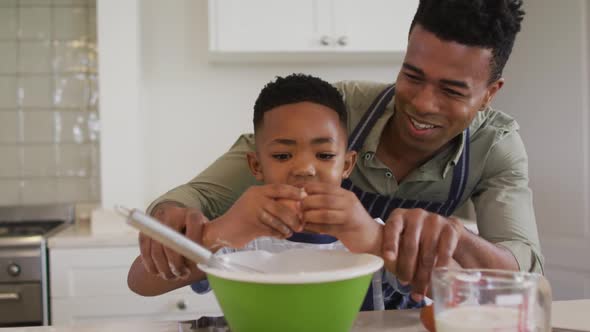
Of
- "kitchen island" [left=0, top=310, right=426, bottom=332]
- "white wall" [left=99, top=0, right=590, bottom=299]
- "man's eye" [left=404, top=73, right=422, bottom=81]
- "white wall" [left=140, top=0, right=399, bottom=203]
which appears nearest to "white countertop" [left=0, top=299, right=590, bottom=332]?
"kitchen island" [left=0, top=310, right=426, bottom=332]

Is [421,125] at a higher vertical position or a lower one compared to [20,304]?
higher

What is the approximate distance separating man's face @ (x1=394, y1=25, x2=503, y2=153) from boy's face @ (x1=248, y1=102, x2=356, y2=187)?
0.55 ft

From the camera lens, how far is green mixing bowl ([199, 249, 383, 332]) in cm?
61

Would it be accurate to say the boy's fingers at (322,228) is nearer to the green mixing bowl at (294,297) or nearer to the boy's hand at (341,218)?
the boy's hand at (341,218)

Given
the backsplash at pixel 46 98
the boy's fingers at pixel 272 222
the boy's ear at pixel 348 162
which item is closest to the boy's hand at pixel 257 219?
the boy's fingers at pixel 272 222

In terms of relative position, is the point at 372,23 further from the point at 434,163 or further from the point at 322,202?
the point at 322,202

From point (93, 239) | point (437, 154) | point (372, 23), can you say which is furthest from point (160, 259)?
point (372, 23)

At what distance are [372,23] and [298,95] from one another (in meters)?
1.46

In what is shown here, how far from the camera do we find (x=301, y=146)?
39.3 inches

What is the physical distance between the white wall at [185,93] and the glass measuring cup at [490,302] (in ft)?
6.67

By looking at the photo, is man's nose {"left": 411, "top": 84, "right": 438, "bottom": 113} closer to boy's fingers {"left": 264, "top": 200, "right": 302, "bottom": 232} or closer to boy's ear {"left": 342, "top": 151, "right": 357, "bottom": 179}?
boy's ear {"left": 342, "top": 151, "right": 357, "bottom": 179}

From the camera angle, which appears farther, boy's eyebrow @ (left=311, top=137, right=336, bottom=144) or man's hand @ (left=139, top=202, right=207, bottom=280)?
boy's eyebrow @ (left=311, top=137, right=336, bottom=144)

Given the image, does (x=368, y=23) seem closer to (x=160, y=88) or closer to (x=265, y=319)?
(x=160, y=88)

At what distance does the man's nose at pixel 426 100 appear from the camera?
1089 mm
